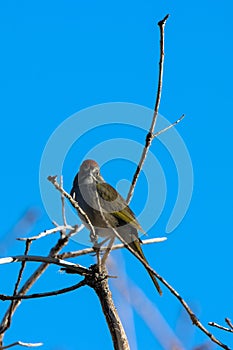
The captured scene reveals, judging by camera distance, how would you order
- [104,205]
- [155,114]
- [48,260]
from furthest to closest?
[104,205] → [155,114] → [48,260]

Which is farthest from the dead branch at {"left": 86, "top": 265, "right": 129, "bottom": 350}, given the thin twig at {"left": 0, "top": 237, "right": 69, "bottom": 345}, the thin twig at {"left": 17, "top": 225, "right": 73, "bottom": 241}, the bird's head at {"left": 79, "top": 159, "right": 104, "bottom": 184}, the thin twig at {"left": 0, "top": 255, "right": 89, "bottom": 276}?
the bird's head at {"left": 79, "top": 159, "right": 104, "bottom": 184}

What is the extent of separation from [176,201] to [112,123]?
2.42ft

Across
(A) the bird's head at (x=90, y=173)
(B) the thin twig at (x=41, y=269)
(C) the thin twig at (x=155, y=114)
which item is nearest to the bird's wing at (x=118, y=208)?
(A) the bird's head at (x=90, y=173)

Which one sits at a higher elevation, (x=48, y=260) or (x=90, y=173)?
(x=90, y=173)

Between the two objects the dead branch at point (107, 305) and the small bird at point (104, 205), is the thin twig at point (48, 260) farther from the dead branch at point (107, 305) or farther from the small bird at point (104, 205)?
the small bird at point (104, 205)

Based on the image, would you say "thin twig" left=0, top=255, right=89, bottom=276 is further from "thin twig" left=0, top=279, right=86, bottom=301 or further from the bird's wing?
the bird's wing

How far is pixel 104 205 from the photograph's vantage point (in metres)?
6.33

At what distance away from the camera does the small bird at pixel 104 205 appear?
5.93 meters

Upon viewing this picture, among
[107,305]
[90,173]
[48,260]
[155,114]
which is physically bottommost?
[107,305]

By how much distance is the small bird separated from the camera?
5.93 meters

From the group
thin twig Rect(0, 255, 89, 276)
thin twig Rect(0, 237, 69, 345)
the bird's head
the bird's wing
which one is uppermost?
the bird's head

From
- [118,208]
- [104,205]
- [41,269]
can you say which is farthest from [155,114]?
[104,205]

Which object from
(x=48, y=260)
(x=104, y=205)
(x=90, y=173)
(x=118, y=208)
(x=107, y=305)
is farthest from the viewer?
(x=90, y=173)

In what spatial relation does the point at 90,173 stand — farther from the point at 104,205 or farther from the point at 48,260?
the point at 48,260
